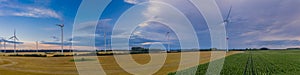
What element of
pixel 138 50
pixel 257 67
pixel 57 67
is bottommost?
pixel 57 67

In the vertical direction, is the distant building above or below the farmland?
above

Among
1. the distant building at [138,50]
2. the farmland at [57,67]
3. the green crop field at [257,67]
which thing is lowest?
the farmland at [57,67]

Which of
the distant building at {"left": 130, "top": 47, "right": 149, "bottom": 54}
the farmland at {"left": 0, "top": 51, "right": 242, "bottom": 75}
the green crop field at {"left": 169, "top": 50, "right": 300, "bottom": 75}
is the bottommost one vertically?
the farmland at {"left": 0, "top": 51, "right": 242, "bottom": 75}

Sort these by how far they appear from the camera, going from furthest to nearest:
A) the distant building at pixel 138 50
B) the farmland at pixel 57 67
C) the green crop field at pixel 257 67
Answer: the distant building at pixel 138 50, the farmland at pixel 57 67, the green crop field at pixel 257 67

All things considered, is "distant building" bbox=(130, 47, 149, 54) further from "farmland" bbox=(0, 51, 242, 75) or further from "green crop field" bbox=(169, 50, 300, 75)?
"green crop field" bbox=(169, 50, 300, 75)

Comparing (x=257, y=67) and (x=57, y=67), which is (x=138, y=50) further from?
(x=257, y=67)

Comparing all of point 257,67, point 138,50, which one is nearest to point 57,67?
point 257,67

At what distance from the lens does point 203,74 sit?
20.4 meters

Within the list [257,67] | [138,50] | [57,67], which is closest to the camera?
[257,67]

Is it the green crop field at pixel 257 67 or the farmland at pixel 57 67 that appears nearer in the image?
the green crop field at pixel 257 67

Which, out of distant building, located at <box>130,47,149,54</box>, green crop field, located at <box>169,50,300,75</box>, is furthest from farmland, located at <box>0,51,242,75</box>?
distant building, located at <box>130,47,149,54</box>

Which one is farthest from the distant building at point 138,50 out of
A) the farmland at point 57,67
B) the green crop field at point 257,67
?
the green crop field at point 257,67

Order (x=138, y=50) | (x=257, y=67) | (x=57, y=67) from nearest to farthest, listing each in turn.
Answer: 1. (x=257, y=67)
2. (x=57, y=67)
3. (x=138, y=50)

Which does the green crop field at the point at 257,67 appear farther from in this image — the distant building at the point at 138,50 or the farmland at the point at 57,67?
the distant building at the point at 138,50
